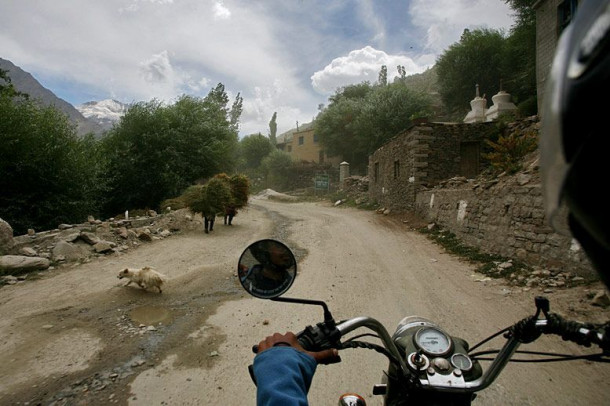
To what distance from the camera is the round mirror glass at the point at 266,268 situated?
5.10ft

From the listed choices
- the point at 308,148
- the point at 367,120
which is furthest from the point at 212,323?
the point at 308,148

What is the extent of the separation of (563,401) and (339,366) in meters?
2.13

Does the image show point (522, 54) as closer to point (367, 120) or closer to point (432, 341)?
point (367, 120)

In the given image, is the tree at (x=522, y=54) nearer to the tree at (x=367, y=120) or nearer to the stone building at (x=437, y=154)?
the tree at (x=367, y=120)

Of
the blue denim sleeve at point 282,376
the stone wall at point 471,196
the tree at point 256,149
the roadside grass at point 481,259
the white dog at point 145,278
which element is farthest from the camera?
the tree at point 256,149

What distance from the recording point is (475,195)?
908 cm

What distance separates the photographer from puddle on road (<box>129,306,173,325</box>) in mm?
5066

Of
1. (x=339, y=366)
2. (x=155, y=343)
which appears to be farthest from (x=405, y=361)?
(x=155, y=343)

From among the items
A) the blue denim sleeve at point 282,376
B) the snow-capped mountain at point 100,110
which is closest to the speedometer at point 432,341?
the blue denim sleeve at point 282,376

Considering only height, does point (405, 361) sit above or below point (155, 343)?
above

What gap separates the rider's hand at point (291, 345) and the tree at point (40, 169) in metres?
13.5

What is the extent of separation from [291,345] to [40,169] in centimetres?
1402

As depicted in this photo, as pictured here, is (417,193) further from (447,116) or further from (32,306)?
(447,116)

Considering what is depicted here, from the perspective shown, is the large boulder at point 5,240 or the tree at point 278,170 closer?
the large boulder at point 5,240
